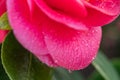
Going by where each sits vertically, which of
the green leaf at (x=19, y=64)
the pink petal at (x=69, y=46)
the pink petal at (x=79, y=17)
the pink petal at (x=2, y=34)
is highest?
the pink petal at (x=79, y=17)

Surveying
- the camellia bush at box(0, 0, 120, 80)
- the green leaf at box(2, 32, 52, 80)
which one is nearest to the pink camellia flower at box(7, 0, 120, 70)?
the camellia bush at box(0, 0, 120, 80)

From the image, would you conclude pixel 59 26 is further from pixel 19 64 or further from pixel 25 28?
pixel 19 64

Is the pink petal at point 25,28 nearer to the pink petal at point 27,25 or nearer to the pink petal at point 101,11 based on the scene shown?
the pink petal at point 27,25

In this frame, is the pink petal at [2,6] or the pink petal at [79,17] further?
the pink petal at [2,6]

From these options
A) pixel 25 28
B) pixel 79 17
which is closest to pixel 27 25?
pixel 25 28

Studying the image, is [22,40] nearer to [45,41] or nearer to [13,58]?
[45,41]

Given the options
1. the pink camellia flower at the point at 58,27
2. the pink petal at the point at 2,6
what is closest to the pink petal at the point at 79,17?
the pink camellia flower at the point at 58,27

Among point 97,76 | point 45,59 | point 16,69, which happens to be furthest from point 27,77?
point 97,76

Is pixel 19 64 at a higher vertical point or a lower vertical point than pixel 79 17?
lower
